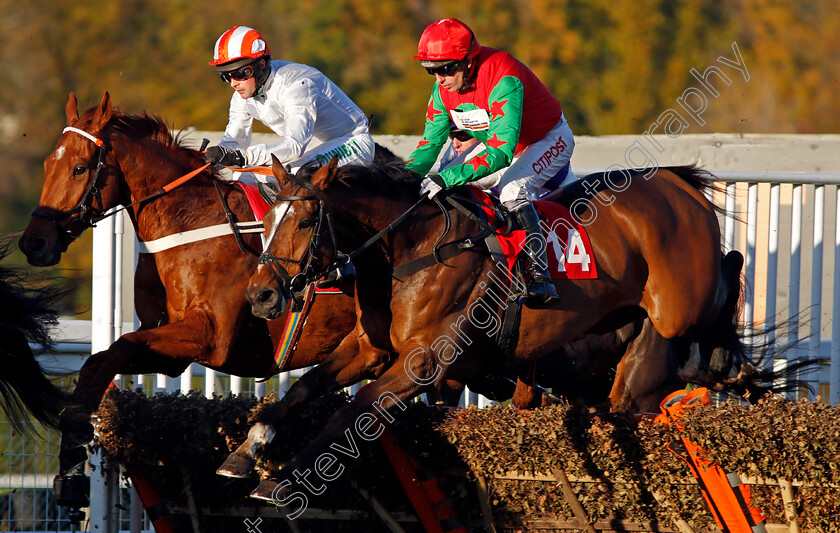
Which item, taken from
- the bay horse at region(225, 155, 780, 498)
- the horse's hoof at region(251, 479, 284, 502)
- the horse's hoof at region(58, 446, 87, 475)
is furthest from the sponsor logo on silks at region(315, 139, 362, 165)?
the horse's hoof at region(251, 479, 284, 502)

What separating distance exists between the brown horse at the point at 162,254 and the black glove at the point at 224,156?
160 millimetres

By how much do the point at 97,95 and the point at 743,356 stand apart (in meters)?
11.3

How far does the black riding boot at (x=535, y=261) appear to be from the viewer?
3848 millimetres

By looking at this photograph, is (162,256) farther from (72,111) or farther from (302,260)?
(302,260)

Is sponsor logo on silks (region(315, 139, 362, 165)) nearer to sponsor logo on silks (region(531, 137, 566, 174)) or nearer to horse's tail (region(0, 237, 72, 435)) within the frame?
sponsor logo on silks (region(531, 137, 566, 174))

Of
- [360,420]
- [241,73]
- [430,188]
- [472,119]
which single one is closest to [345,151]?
[241,73]

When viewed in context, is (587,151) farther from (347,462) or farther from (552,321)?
(347,462)

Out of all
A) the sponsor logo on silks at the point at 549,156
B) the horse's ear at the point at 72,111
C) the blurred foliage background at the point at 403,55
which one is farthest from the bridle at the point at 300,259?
the blurred foliage background at the point at 403,55

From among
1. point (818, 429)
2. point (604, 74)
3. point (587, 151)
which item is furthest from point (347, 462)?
point (604, 74)

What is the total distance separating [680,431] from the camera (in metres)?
3.47

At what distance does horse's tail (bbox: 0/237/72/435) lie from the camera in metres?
3.99

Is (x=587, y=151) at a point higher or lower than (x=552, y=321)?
higher

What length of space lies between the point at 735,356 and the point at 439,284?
80.3 inches

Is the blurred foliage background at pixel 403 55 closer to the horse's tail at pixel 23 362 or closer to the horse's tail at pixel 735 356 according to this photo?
the horse's tail at pixel 735 356
